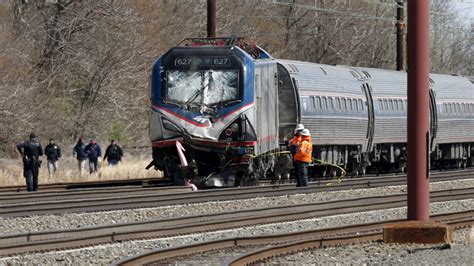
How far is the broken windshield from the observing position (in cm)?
2588

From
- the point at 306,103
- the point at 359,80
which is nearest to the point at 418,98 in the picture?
the point at 306,103

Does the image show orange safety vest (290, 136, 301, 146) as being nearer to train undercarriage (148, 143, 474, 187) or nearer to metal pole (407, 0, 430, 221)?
train undercarriage (148, 143, 474, 187)

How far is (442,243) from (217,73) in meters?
11.8

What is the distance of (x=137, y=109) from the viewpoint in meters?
47.4

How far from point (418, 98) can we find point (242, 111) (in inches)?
430

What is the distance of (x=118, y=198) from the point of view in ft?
68.1

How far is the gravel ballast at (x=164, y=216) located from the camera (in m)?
13.5

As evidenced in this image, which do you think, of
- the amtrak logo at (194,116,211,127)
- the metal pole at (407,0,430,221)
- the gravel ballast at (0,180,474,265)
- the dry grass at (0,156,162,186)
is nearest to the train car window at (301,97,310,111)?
the gravel ballast at (0,180,474,265)

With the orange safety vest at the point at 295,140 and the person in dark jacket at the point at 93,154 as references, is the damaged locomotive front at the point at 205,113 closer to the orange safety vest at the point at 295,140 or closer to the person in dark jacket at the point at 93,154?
the orange safety vest at the point at 295,140

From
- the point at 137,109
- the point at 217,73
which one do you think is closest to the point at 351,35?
the point at 137,109

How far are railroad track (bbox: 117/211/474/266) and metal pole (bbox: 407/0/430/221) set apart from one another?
1.11 metres

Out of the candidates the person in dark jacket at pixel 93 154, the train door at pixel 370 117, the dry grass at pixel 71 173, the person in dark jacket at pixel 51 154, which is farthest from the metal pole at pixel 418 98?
the person in dark jacket at pixel 93 154

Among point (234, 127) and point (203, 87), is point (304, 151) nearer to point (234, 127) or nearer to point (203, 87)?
point (234, 127)

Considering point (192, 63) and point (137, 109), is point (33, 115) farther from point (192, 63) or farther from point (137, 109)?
point (192, 63)
